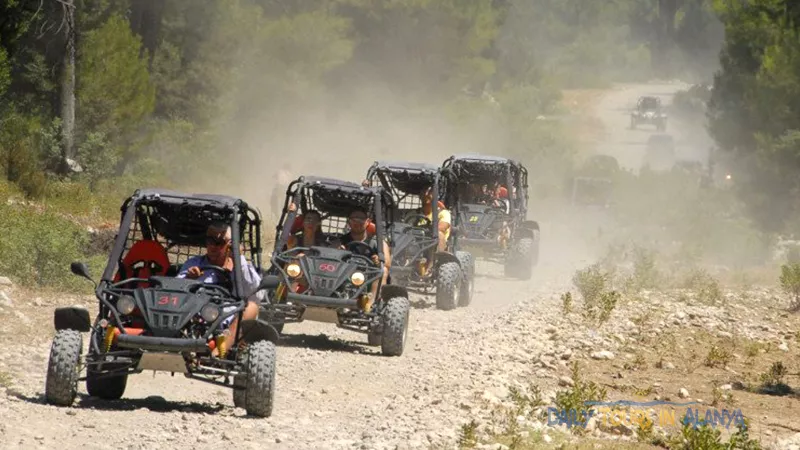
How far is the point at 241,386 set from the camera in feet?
37.2

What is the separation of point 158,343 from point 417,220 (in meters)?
10.8

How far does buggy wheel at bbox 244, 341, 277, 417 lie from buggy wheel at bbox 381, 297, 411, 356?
452 cm

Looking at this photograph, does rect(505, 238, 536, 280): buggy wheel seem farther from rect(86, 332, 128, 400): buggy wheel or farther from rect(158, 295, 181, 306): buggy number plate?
rect(158, 295, 181, 306): buggy number plate

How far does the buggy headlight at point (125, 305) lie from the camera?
36.9 ft

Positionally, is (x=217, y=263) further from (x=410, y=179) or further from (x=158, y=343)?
(x=410, y=179)

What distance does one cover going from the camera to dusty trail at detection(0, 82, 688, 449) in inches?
408

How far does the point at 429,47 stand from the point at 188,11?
28432mm

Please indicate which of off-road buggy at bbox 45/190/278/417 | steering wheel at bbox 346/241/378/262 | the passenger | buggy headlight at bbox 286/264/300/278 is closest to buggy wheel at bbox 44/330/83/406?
off-road buggy at bbox 45/190/278/417

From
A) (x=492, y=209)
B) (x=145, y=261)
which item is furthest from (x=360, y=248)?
(x=492, y=209)

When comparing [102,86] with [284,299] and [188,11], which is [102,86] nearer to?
[188,11]

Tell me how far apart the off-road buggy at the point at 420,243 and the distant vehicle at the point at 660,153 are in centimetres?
5124

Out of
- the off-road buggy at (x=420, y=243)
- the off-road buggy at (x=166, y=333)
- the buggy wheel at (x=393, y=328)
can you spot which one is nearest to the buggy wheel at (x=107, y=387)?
the off-road buggy at (x=166, y=333)

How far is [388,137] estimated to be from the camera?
69.7 meters

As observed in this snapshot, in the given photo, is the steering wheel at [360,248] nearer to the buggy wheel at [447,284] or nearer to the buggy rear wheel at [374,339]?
the buggy rear wheel at [374,339]
